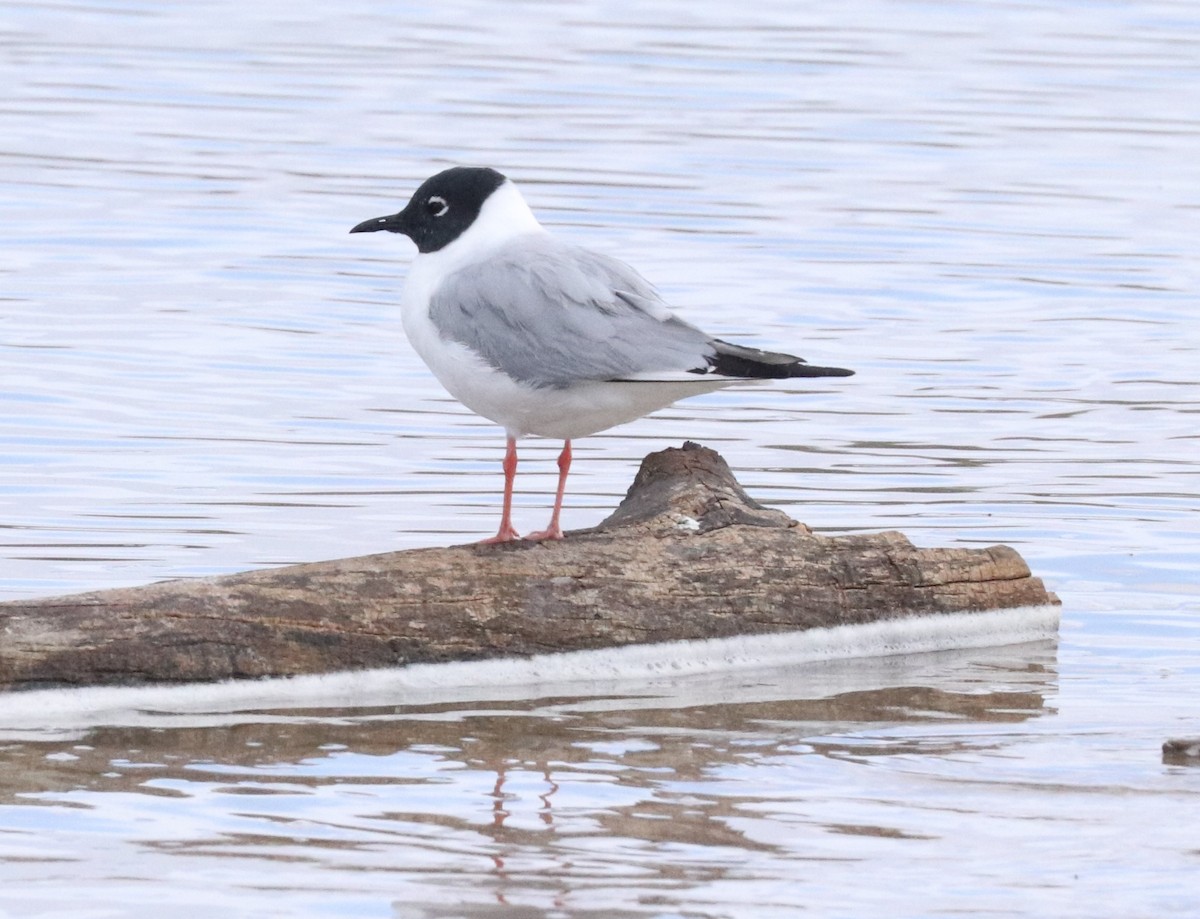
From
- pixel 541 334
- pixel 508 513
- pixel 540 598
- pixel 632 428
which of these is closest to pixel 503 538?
pixel 508 513

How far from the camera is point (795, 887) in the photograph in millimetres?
5730

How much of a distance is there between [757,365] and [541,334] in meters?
0.71

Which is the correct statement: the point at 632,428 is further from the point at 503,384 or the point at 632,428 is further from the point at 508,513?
the point at 503,384

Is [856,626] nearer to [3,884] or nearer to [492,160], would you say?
[3,884]

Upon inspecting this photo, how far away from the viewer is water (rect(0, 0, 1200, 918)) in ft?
19.6

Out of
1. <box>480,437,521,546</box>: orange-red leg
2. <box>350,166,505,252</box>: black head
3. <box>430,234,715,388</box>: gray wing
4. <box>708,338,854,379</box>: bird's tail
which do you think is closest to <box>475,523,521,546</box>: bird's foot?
<box>480,437,521,546</box>: orange-red leg

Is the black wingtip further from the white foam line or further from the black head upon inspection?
the black head

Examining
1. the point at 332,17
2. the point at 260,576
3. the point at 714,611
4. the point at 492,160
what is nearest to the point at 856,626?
the point at 714,611

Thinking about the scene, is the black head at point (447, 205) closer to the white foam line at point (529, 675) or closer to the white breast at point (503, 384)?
the white breast at point (503, 384)

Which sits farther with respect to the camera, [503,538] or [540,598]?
[503,538]

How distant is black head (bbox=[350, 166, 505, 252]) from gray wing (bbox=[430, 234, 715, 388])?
0.26 meters

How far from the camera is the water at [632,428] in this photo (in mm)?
5988

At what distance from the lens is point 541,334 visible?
760 centimetres

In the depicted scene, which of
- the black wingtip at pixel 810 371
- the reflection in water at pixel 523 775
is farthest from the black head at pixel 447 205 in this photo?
the reflection in water at pixel 523 775
